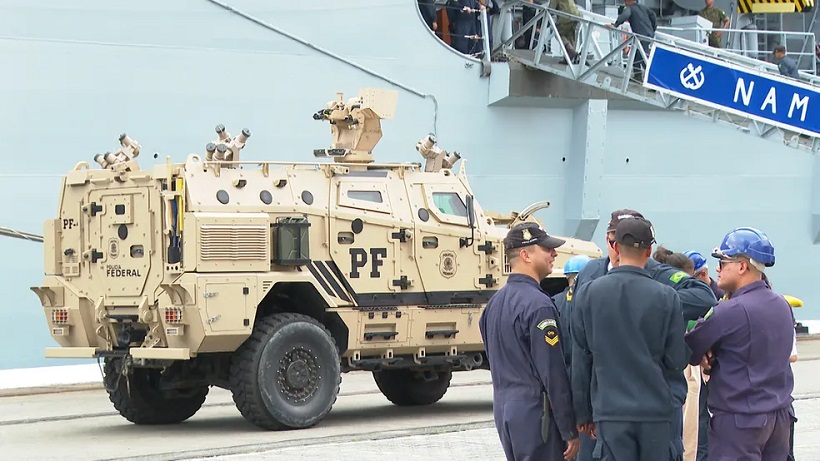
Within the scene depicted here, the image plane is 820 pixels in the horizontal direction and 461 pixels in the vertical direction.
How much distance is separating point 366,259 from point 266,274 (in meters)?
1.10

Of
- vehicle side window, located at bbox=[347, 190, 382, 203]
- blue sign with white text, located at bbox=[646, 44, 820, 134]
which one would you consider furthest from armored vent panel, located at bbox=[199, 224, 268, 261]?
blue sign with white text, located at bbox=[646, 44, 820, 134]

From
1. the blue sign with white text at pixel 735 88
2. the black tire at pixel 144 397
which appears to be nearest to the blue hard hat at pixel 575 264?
the black tire at pixel 144 397

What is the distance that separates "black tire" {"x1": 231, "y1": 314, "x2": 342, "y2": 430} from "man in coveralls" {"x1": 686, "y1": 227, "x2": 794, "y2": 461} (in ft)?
18.8

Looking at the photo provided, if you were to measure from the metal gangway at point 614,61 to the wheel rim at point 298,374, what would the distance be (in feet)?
23.3

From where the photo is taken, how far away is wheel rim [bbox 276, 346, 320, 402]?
1184 cm

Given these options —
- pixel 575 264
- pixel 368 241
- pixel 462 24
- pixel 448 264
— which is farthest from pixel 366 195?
pixel 462 24

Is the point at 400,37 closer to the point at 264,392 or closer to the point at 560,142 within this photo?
the point at 560,142

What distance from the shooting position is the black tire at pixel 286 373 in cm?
1166

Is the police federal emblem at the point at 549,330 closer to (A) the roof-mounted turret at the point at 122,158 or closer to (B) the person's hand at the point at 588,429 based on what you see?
(B) the person's hand at the point at 588,429

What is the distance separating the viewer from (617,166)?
19359 millimetres

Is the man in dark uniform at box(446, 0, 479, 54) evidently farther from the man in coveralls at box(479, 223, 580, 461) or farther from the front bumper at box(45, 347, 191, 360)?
the man in coveralls at box(479, 223, 580, 461)

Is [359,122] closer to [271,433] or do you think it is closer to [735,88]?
[271,433]

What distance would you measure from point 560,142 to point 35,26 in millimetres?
6842

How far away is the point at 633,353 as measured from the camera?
6016 millimetres
